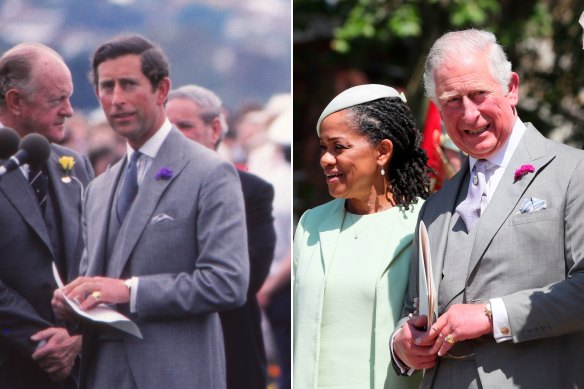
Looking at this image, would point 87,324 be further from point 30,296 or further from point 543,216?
point 543,216

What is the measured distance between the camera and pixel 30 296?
3998 millimetres

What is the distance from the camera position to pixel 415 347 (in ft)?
12.0

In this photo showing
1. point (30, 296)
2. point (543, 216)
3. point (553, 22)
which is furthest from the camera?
point (553, 22)

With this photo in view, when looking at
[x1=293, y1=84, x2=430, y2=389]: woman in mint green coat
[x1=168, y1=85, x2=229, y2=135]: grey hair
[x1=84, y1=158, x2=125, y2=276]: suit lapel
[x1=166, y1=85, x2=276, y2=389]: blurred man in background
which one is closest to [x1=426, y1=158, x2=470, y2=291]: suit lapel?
[x1=293, y1=84, x2=430, y2=389]: woman in mint green coat

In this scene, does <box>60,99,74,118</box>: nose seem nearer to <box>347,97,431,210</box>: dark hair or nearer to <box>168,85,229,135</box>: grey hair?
<box>168,85,229,135</box>: grey hair

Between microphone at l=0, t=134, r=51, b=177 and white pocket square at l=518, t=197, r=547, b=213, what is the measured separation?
1.64 meters

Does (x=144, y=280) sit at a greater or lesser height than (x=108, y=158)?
lesser

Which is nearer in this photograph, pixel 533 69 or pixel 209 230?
pixel 209 230

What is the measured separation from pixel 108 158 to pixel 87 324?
0.59 meters

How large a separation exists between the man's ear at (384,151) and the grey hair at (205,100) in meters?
0.55

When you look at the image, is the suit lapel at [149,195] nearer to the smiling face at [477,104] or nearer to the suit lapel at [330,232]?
the suit lapel at [330,232]

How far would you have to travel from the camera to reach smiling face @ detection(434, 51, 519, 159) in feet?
12.3

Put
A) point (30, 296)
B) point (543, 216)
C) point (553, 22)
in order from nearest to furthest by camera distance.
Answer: point (543, 216), point (30, 296), point (553, 22)

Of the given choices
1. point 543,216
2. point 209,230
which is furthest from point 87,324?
point 543,216
